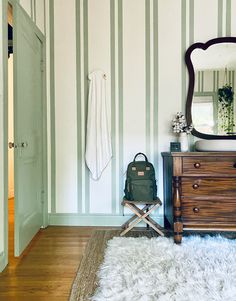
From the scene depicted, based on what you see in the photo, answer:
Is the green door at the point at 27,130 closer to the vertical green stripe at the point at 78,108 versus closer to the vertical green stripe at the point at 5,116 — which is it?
the vertical green stripe at the point at 5,116

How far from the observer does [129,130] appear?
10.2 feet

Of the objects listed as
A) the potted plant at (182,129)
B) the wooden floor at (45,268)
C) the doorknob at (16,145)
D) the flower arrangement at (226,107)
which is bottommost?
the wooden floor at (45,268)

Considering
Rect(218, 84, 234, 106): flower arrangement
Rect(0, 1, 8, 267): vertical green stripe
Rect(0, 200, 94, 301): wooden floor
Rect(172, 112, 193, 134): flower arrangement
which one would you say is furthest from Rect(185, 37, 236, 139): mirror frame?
Rect(0, 1, 8, 267): vertical green stripe

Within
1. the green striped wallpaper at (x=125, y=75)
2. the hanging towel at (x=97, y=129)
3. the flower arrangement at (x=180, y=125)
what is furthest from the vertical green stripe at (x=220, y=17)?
the hanging towel at (x=97, y=129)

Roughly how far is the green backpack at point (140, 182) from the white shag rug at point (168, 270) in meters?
0.42

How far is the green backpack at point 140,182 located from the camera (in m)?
2.77

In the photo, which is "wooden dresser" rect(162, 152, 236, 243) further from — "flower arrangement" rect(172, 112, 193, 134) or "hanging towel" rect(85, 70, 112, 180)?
"hanging towel" rect(85, 70, 112, 180)

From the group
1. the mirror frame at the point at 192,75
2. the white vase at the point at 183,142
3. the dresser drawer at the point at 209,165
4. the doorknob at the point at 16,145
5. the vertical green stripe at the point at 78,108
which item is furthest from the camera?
the vertical green stripe at the point at 78,108

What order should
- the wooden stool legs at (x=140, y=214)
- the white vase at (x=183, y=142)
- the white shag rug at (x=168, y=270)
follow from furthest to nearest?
the white vase at (x=183, y=142), the wooden stool legs at (x=140, y=214), the white shag rug at (x=168, y=270)

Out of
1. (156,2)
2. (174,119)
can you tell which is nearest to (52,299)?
(174,119)

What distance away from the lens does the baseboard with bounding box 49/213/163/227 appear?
10.3 ft

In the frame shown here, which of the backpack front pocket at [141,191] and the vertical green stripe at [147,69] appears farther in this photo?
the vertical green stripe at [147,69]

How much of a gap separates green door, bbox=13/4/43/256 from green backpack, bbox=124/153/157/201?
3.15ft

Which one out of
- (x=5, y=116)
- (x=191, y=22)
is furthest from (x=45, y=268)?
(x=191, y=22)
